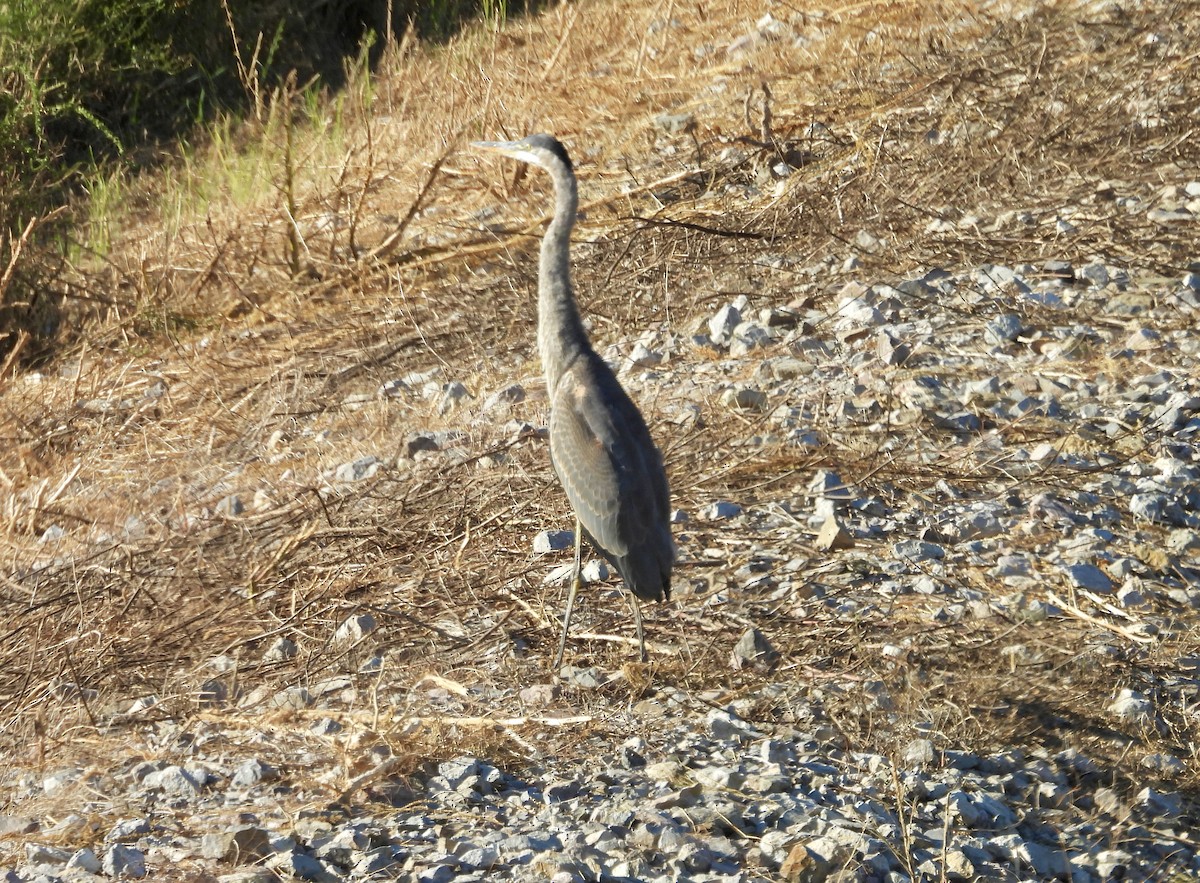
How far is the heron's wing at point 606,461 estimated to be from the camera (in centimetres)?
430

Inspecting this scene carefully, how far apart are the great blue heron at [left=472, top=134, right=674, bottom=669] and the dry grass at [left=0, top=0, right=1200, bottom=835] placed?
334 millimetres

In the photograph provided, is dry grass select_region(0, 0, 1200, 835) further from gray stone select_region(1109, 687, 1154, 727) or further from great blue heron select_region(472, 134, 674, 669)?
great blue heron select_region(472, 134, 674, 669)

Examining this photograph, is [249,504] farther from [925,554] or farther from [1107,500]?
[1107,500]

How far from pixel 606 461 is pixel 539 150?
1277mm

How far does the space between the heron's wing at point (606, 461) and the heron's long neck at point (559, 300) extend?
111 millimetres

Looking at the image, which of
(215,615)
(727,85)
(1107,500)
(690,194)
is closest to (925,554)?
(1107,500)

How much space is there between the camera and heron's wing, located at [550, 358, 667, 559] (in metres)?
4.30

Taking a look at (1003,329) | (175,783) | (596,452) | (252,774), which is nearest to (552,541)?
Result: (596,452)

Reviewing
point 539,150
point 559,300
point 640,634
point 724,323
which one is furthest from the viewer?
point 724,323

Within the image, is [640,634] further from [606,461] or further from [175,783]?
[175,783]

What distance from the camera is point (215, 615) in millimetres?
4785

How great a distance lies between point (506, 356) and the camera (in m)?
6.65

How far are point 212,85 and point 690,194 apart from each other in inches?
201

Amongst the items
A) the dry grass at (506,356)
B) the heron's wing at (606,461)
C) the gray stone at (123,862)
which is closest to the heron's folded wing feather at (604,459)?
the heron's wing at (606,461)
